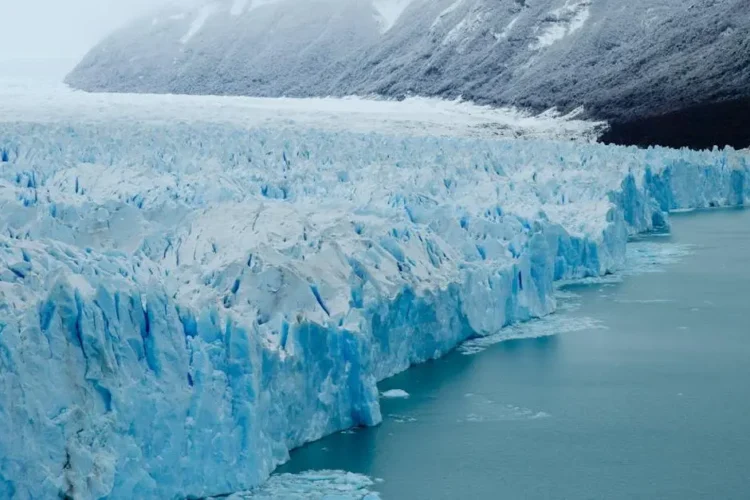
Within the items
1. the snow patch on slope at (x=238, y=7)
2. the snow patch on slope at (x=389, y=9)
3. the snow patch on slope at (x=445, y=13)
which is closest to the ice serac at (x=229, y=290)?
the snow patch on slope at (x=445, y=13)

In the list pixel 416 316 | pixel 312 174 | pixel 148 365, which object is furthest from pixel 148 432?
pixel 312 174

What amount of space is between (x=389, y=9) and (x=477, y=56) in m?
7.62

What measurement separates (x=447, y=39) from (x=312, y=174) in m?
27.9

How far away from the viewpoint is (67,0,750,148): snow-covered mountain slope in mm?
29000

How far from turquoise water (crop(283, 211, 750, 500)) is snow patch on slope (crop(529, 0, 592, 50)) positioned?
28.6 metres

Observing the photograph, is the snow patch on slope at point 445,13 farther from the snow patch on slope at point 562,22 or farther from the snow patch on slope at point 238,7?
the snow patch on slope at point 238,7

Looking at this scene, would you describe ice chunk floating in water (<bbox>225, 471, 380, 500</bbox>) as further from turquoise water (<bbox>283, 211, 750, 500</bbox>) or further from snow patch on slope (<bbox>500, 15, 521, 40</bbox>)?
snow patch on slope (<bbox>500, 15, 521, 40</bbox>)

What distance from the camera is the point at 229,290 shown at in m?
5.89

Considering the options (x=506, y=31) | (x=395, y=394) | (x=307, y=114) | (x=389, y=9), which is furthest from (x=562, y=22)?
(x=395, y=394)

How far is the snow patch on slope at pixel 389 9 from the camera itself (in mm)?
42562

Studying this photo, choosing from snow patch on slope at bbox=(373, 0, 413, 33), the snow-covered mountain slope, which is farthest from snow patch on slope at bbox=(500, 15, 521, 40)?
snow patch on slope at bbox=(373, 0, 413, 33)

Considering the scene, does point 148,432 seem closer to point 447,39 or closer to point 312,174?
point 312,174

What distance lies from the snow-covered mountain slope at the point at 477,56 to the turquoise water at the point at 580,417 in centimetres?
1971

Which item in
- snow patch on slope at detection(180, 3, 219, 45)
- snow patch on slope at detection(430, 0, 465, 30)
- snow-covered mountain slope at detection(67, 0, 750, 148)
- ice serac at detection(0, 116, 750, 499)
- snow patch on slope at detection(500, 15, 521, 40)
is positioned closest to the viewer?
ice serac at detection(0, 116, 750, 499)
